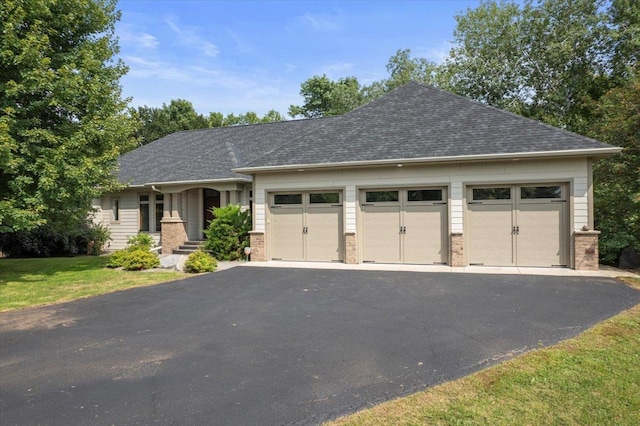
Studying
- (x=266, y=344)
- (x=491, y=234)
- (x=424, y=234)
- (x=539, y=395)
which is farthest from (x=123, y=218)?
(x=539, y=395)

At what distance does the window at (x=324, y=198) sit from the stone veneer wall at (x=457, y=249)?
3.72 metres

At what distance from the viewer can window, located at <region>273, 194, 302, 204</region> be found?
12.8 m

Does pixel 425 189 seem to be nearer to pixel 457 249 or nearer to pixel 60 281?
pixel 457 249

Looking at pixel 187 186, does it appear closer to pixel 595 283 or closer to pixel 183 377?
pixel 183 377

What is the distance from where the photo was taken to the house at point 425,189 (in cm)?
1034

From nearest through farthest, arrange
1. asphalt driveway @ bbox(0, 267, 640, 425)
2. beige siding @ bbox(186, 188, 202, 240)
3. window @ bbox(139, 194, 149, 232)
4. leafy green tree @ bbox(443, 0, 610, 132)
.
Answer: asphalt driveway @ bbox(0, 267, 640, 425)
beige siding @ bbox(186, 188, 202, 240)
window @ bbox(139, 194, 149, 232)
leafy green tree @ bbox(443, 0, 610, 132)

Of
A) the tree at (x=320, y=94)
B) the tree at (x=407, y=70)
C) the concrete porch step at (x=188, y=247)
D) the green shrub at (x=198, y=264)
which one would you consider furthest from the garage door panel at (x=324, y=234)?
the tree at (x=320, y=94)

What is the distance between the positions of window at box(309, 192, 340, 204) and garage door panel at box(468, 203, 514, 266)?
13.2 feet

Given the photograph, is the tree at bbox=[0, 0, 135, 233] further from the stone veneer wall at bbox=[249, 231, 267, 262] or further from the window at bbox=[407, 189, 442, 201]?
the window at bbox=[407, 189, 442, 201]

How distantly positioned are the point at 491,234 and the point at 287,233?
20.6 ft

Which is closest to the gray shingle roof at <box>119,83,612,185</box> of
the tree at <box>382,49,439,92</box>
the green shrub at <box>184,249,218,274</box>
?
the green shrub at <box>184,249,218,274</box>

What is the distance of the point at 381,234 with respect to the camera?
466 inches

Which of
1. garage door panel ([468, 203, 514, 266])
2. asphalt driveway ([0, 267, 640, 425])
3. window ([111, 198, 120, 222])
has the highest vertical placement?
window ([111, 198, 120, 222])

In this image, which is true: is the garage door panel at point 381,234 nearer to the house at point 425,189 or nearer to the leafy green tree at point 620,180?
the house at point 425,189
